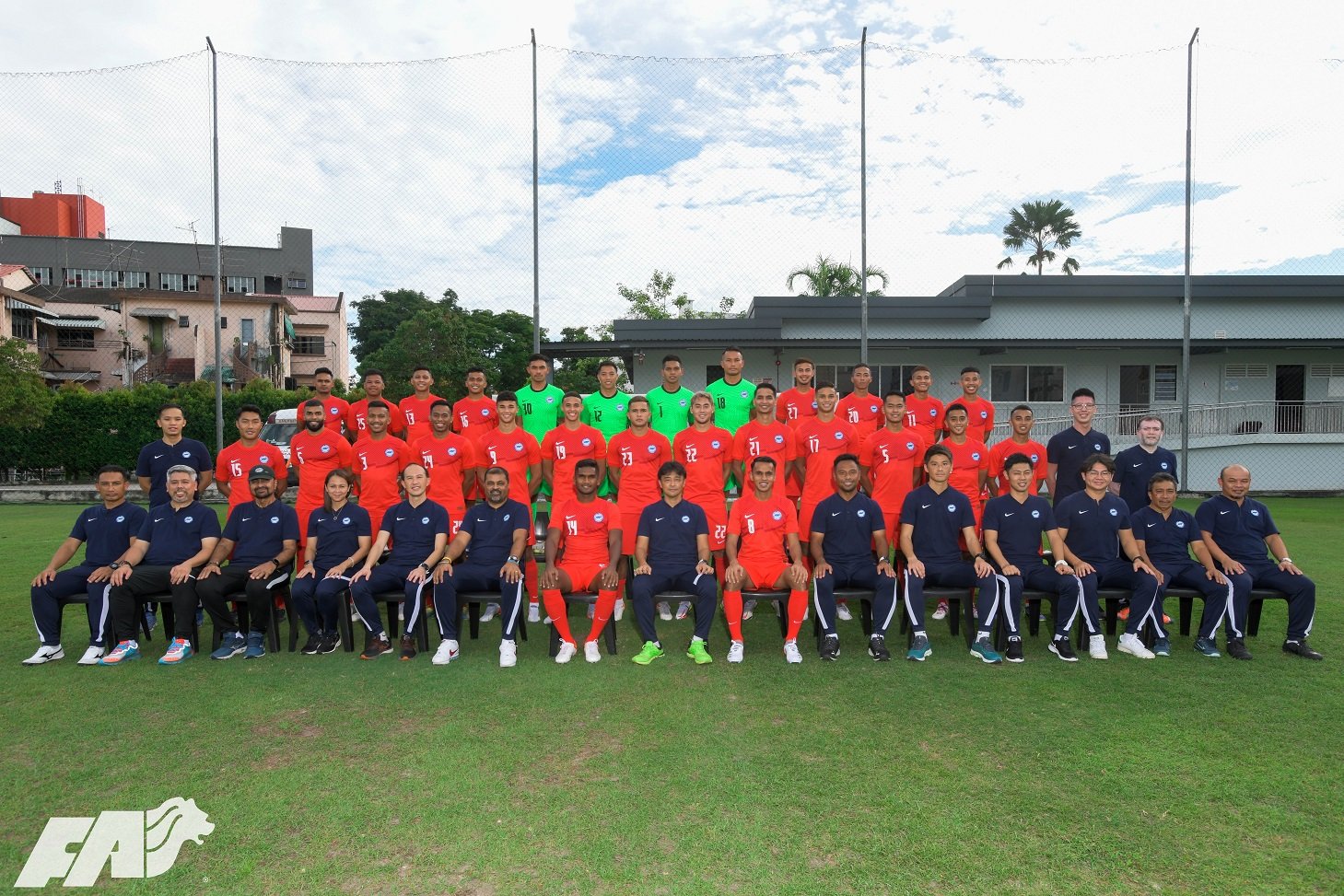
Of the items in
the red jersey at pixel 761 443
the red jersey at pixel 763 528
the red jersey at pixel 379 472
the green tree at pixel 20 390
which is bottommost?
the red jersey at pixel 763 528

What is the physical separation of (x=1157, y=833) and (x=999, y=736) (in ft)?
2.99

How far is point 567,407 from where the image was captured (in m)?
6.30

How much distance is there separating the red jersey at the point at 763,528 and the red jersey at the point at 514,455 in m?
1.84

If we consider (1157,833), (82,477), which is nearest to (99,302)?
(82,477)

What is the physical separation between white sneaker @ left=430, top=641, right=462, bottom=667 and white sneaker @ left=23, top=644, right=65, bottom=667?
2538mm

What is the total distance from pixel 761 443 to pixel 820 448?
0.52 meters

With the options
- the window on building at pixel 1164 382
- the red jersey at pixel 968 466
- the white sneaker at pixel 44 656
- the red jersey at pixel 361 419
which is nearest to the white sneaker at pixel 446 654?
the red jersey at pixel 361 419

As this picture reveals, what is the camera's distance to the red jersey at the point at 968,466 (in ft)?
20.6

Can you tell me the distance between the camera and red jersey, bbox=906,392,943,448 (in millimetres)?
7180

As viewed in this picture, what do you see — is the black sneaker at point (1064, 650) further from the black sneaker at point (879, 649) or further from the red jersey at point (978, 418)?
the red jersey at point (978, 418)

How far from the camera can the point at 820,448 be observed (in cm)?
638

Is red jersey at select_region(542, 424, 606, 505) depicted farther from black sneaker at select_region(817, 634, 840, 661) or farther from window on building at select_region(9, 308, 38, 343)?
window on building at select_region(9, 308, 38, 343)

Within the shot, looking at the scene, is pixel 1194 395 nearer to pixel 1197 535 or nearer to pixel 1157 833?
pixel 1197 535

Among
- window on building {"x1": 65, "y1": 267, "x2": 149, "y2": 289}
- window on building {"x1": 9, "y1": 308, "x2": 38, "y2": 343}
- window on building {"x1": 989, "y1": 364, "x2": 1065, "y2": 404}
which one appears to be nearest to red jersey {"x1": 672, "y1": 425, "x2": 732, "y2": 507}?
window on building {"x1": 989, "y1": 364, "x2": 1065, "y2": 404}
